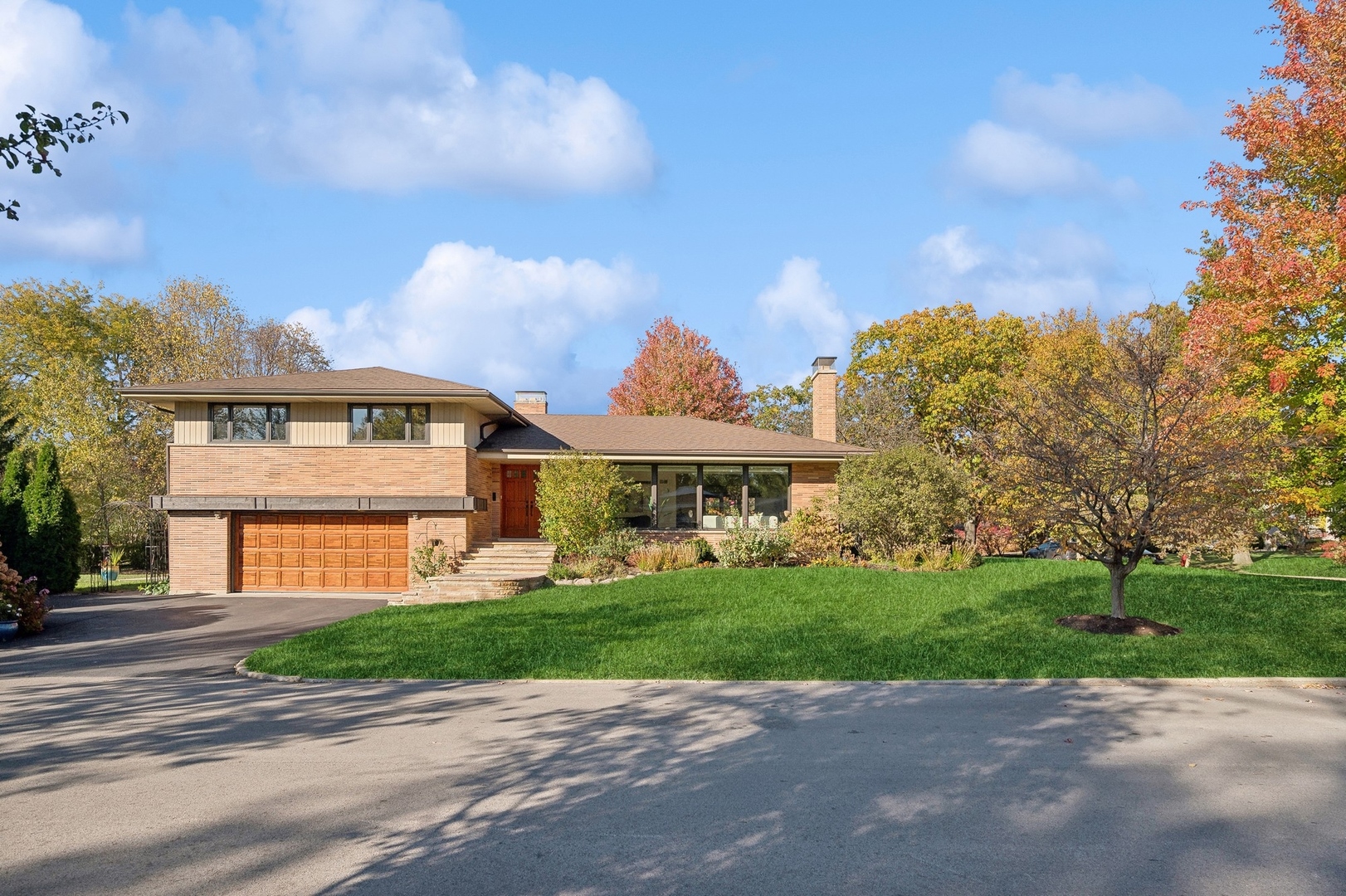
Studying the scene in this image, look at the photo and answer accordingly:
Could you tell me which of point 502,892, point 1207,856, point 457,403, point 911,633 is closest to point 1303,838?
point 1207,856

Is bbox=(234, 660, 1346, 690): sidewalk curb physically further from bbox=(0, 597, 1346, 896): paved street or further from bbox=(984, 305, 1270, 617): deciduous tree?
bbox=(984, 305, 1270, 617): deciduous tree

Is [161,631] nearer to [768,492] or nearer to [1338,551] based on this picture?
[768,492]

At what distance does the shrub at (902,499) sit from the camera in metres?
22.5

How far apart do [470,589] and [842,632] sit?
380 inches

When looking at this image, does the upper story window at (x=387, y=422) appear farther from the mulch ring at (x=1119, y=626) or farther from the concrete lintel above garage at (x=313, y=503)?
the mulch ring at (x=1119, y=626)

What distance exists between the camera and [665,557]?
23.0m

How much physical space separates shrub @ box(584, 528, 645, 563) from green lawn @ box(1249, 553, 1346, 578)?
18.9 m

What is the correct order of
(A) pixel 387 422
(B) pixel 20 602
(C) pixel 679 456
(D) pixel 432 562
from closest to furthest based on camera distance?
(B) pixel 20 602 → (D) pixel 432 562 → (A) pixel 387 422 → (C) pixel 679 456

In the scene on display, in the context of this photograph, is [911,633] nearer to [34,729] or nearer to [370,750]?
[370,750]

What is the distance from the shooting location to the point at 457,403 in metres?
23.4

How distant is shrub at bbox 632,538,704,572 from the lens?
22680 mm

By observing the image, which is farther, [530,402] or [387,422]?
[530,402]

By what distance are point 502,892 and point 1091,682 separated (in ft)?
27.3

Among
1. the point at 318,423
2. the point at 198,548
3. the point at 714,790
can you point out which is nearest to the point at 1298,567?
the point at 714,790
